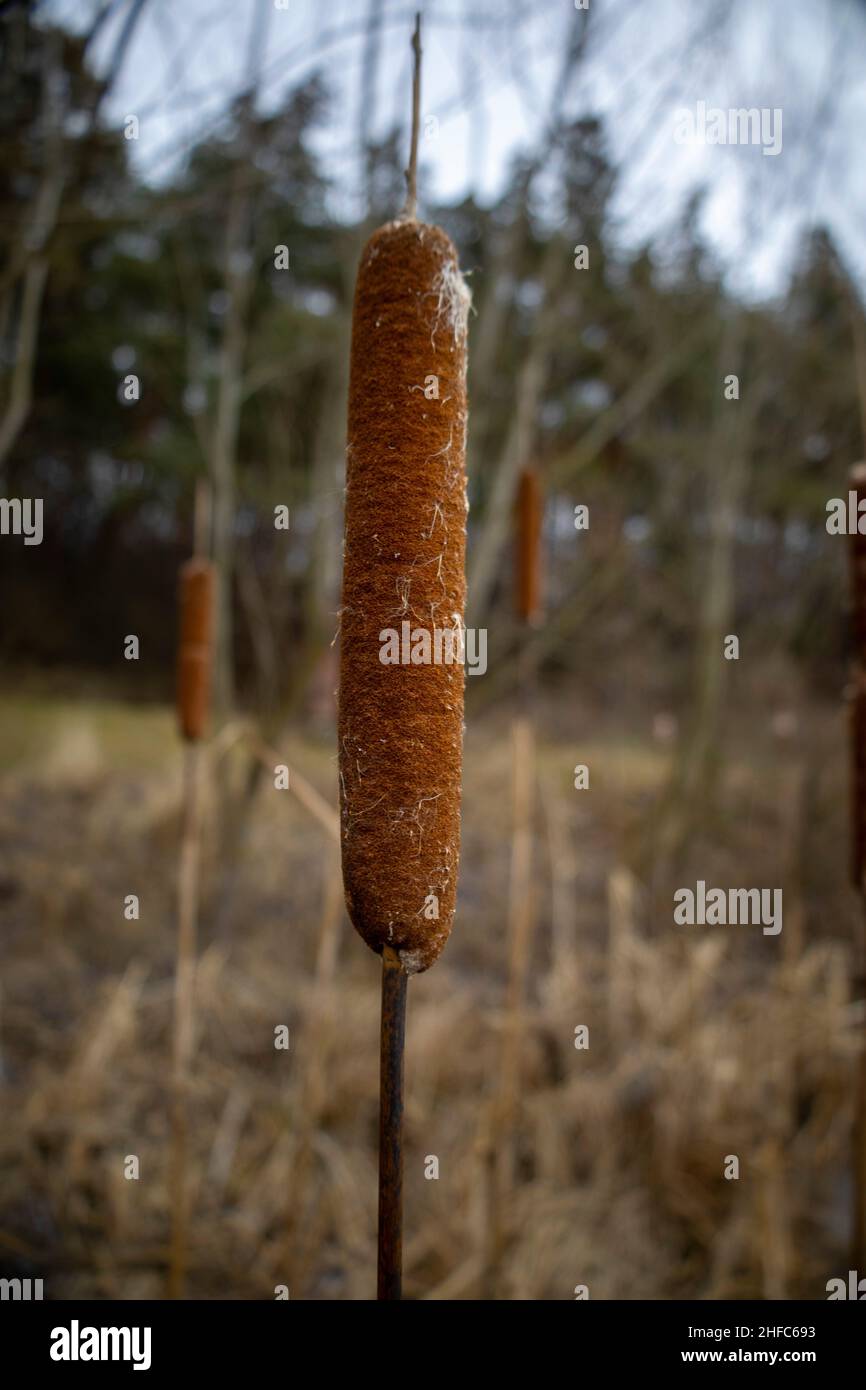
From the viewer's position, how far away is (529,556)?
1.96m

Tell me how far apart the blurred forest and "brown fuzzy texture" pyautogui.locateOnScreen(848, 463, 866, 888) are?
0.33 m

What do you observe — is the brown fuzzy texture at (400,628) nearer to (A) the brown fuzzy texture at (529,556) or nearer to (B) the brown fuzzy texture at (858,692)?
(B) the brown fuzzy texture at (858,692)

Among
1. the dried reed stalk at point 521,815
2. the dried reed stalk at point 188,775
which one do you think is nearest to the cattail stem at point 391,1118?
the dried reed stalk at point 188,775

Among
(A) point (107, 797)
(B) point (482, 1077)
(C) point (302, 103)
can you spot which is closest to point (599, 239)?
(C) point (302, 103)

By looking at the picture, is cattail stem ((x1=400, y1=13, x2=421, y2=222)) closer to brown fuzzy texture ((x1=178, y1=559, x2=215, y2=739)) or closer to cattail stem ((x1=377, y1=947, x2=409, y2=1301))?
cattail stem ((x1=377, y1=947, x2=409, y2=1301))

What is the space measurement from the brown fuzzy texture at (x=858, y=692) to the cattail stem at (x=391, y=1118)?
3.90 feet

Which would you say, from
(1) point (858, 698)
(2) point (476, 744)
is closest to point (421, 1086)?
(1) point (858, 698)

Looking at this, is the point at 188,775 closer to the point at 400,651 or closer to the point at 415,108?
the point at 400,651

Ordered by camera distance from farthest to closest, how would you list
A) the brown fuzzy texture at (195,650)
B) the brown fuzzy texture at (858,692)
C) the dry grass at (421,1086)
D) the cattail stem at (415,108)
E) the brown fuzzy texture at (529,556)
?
1. the dry grass at (421,1086)
2. the brown fuzzy texture at (529,556)
3. the brown fuzzy texture at (195,650)
4. the brown fuzzy texture at (858,692)
5. the cattail stem at (415,108)

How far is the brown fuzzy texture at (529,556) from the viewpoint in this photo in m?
1.94

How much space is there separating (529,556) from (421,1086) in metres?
2.34

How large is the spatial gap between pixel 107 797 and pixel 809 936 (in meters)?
4.90

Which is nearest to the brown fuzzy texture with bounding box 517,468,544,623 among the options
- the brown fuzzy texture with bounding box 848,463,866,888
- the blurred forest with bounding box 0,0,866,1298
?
the blurred forest with bounding box 0,0,866,1298

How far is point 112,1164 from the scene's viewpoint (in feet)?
8.93
